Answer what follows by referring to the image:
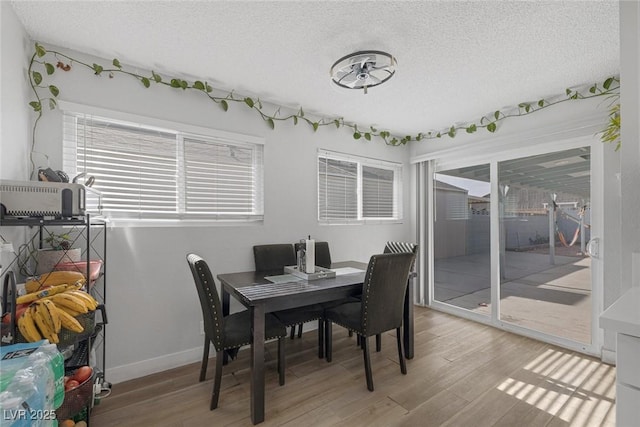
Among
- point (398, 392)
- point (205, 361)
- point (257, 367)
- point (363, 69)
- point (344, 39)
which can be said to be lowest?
point (398, 392)

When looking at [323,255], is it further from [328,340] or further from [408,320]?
[408,320]

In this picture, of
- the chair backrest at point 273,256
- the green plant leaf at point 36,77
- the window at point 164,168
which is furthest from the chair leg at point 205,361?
the green plant leaf at point 36,77

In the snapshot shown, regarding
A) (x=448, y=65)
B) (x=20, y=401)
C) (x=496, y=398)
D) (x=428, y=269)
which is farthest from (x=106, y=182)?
(x=428, y=269)

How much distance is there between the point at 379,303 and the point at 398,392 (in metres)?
0.63

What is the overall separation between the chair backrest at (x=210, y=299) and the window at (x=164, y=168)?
0.84m

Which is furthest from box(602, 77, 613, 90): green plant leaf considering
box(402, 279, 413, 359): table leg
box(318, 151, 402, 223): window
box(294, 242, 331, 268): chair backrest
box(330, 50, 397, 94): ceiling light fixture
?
box(294, 242, 331, 268): chair backrest

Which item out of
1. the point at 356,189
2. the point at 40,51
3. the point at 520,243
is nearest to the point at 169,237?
the point at 40,51

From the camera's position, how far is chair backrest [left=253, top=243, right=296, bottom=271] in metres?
2.79

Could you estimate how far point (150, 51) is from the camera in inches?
82.1

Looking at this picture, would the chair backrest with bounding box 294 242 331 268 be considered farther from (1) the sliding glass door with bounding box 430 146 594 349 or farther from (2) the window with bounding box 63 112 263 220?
Result: (1) the sliding glass door with bounding box 430 146 594 349

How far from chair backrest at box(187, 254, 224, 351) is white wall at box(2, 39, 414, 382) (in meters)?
0.70

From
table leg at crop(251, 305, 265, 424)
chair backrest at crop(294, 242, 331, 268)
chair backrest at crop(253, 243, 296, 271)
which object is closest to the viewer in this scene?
table leg at crop(251, 305, 265, 424)

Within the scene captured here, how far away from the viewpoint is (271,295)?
188cm

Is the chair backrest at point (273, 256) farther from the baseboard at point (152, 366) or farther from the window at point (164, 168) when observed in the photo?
the baseboard at point (152, 366)
